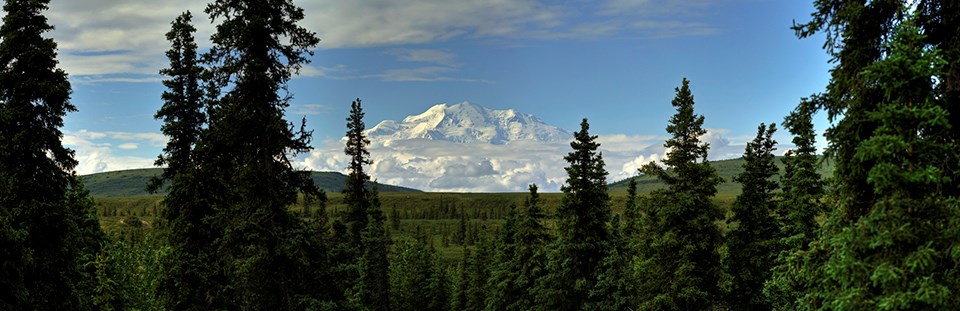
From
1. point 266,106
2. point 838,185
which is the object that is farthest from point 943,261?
point 266,106

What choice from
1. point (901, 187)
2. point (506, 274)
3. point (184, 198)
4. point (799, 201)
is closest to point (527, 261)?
point (506, 274)

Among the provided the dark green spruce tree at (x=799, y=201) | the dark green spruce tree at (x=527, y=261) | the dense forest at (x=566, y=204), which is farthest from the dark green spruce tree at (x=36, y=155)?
the dark green spruce tree at (x=799, y=201)

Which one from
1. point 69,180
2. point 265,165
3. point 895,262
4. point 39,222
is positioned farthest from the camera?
point 69,180

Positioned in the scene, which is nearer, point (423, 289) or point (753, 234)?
point (753, 234)

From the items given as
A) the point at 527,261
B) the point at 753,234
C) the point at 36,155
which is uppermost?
the point at 36,155

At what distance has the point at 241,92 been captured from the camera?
1831 cm

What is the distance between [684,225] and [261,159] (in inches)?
759

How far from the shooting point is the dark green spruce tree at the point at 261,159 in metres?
17.8

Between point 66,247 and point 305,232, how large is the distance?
1004 cm

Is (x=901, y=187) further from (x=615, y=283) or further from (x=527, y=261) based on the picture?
(x=527, y=261)

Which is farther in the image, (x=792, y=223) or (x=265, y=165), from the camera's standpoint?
(x=792, y=223)

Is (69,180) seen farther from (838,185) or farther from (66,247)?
(838,185)

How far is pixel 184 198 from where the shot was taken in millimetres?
24188

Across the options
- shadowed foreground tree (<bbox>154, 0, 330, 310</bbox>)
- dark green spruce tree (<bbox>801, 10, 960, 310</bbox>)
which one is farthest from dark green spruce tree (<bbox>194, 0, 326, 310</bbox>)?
dark green spruce tree (<bbox>801, 10, 960, 310</bbox>)
